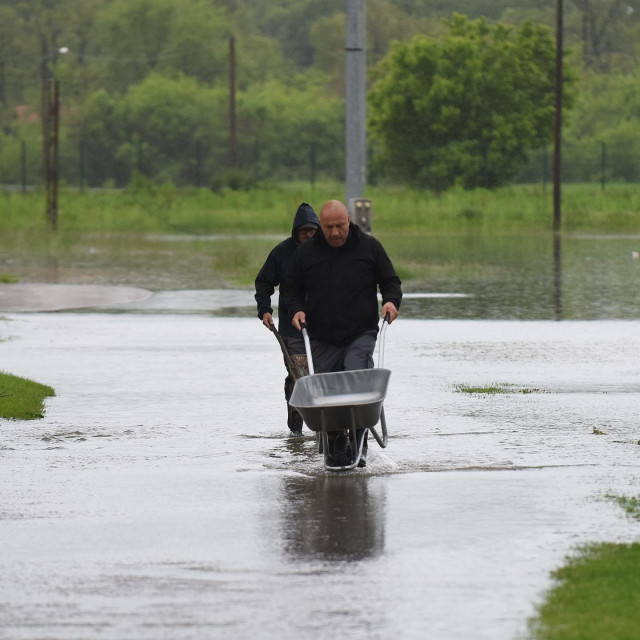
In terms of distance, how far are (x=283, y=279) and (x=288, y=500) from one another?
7.30ft

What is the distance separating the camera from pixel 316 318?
10.1 m

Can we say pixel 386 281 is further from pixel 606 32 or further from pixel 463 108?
pixel 606 32

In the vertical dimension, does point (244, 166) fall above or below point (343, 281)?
above

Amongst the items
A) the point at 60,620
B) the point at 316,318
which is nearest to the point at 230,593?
the point at 60,620

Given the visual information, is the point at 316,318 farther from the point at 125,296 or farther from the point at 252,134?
the point at 252,134

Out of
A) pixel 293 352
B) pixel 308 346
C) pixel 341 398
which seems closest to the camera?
pixel 341 398

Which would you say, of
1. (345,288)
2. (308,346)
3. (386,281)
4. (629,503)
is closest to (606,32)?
(386,281)

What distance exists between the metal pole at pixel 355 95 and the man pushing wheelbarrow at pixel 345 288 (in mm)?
→ 11759

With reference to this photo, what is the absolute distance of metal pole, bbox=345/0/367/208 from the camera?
71.3 ft

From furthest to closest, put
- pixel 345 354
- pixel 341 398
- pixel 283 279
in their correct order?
pixel 283 279 < pixel 345 354 < pixel 341 398

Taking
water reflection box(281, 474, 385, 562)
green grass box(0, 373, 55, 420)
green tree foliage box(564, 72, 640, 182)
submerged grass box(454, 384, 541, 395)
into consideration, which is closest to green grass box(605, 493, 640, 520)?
water reflection box(281, 474, 385, 562)

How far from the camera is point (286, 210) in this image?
54906mm

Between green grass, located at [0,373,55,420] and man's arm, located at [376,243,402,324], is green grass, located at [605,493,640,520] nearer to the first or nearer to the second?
man's arm, located at [376,243,402,324]

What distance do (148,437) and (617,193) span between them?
52588mm
